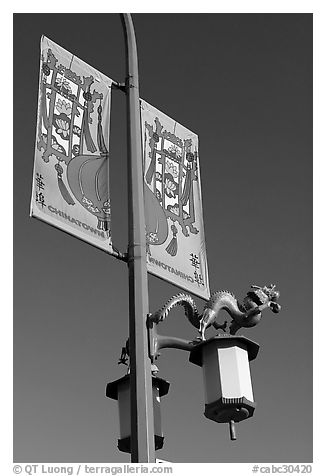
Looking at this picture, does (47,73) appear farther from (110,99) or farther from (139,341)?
(139,341)

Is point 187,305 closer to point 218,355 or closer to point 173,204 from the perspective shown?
point 218,355

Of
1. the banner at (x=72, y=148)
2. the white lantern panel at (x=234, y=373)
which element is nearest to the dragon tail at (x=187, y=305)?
the white lantern panel at (x=234, y=373)

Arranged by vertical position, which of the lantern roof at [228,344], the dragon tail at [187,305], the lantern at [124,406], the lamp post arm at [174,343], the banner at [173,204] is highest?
the banner at [173,204]

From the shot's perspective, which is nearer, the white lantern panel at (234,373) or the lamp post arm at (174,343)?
the white lantern panel at (234,373)

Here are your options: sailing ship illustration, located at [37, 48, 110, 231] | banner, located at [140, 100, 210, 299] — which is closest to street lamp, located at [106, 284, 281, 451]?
banner, located at [140, 100, 210, 299]

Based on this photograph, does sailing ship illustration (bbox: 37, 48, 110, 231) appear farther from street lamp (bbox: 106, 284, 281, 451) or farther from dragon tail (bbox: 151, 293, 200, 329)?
street lamp (bbox: 106, 284, 281, 451)

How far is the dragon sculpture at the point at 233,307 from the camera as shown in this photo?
20.0 feet

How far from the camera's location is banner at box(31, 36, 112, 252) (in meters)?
6.03

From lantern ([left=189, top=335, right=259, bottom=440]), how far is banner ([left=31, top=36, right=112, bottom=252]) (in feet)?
3.75

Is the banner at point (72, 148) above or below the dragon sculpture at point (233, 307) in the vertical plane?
above

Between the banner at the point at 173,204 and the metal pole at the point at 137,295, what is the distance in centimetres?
21

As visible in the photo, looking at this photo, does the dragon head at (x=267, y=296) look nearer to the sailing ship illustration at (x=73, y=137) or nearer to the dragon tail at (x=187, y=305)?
the dragon tail at (x=187, y=305)

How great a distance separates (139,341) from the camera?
18.4 feet
